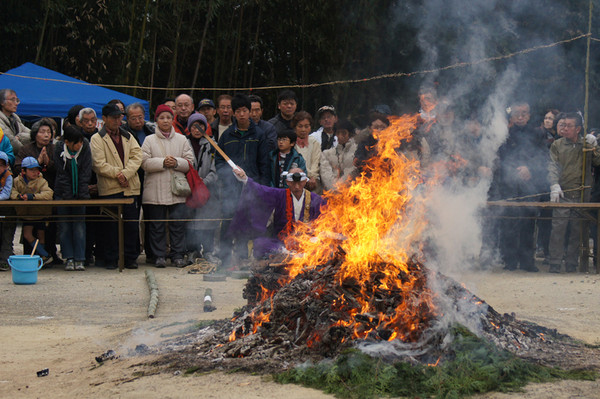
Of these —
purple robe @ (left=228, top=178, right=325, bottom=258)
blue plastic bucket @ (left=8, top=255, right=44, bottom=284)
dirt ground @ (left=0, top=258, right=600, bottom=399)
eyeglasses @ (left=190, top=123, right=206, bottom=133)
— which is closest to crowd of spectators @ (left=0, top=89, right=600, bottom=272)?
eyeglasses @ (left=190, top=123, right=206, bottom=133)

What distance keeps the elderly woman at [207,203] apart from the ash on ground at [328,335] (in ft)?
14.4

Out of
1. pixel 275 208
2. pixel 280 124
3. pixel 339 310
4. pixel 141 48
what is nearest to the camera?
pixel 339 310

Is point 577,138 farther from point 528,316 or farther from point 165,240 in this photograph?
point 165,240

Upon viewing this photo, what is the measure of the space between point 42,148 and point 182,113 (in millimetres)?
1994

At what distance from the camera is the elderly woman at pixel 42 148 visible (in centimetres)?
1009

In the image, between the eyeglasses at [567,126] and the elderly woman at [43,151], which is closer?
the elderly woman at [43,151]

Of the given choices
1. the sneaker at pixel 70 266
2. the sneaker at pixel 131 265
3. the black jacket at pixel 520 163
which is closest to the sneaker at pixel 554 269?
the black jacket at pixel 520 163

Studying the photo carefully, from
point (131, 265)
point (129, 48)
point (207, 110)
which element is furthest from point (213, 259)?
point (129, 48)

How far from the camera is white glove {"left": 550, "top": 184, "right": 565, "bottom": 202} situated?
35.4 feet

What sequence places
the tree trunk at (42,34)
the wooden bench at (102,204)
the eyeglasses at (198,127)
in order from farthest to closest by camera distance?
the tree trunk at (42,34)
the eyeglasses at (198,127)
the wooden bench at (102,204)

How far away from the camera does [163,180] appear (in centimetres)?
1030

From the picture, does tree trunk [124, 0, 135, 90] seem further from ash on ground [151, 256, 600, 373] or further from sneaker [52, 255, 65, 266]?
ash on ground [151, 256, 600, 373]

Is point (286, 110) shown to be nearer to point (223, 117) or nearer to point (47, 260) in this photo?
point (223, 117)

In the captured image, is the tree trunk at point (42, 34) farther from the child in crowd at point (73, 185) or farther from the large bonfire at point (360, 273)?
the large bonfire at point (360, 273)
